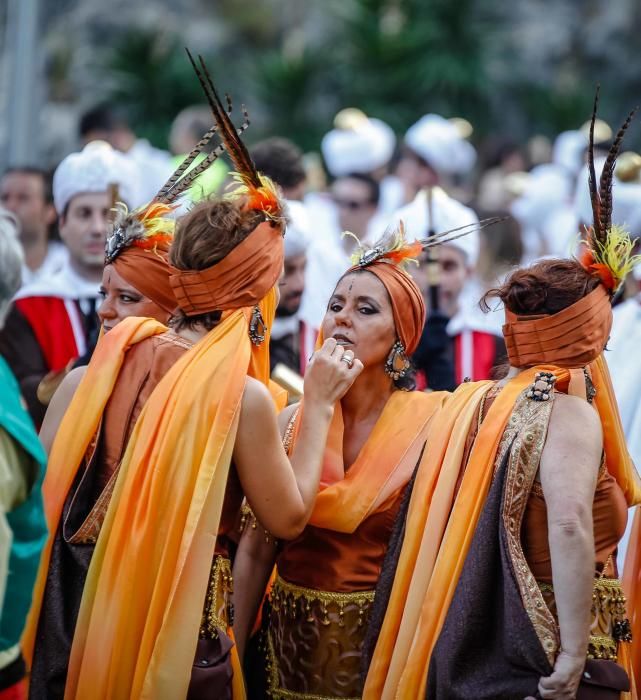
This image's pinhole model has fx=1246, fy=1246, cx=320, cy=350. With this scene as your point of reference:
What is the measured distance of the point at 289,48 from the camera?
20.5m

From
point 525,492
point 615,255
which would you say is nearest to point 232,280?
point 525,492

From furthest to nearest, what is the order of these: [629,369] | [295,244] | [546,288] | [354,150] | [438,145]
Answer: [354,150] → [438,145] → [295,244] → [629,369] → [546,288]

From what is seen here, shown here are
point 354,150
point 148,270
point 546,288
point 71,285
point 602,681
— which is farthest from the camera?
point 354,150

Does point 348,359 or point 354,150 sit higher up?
point 354,150

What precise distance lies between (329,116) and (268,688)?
16.5 meters

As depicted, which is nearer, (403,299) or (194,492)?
(194,492)

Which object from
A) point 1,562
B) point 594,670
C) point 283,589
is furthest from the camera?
point 283,589

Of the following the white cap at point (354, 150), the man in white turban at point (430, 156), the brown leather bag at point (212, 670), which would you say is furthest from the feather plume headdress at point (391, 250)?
the white cap at point (354, 150)

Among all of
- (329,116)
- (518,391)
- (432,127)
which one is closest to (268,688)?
(518,391)

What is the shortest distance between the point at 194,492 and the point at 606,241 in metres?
1.53

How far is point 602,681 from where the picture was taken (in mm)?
3619

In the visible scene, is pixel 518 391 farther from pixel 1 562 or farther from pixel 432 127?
pixel 432 127

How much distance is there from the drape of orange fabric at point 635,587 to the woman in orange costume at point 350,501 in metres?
0.93

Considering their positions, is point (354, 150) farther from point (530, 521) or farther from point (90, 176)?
point (530, 521)
